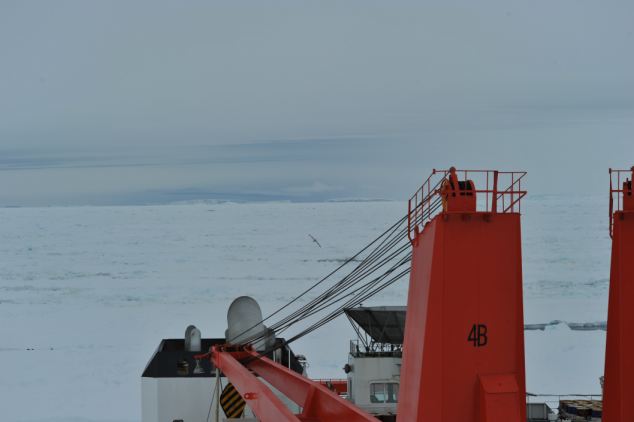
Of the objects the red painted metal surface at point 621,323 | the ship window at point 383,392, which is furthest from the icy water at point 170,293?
the red painted metal surface at point 621,323

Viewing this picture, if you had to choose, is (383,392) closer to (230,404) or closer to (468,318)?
(230,404)

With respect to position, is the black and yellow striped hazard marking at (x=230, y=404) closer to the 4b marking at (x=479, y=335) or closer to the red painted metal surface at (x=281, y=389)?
the red painted metal surface at (x=281, y=389)

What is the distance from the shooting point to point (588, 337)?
94.8ft

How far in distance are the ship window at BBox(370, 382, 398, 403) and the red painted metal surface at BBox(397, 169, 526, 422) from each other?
28.0 ft

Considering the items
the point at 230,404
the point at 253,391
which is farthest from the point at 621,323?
the point at 230,404

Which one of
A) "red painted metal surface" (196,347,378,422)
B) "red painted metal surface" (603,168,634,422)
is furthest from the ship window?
"red painted metal surface" (603,168,634,422)

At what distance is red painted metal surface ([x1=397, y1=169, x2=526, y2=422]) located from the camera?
6.31m

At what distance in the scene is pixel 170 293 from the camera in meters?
39.4

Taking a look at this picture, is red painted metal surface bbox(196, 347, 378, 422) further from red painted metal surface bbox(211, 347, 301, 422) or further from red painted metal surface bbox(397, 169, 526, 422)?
red painted metal surface bbox(397, 169, 526, 422)

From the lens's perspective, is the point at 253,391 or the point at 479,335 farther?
the point at 253,391

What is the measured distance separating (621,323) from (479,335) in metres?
2.26

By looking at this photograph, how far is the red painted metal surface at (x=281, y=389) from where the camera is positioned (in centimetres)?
873

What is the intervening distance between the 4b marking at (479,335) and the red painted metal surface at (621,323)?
220cm

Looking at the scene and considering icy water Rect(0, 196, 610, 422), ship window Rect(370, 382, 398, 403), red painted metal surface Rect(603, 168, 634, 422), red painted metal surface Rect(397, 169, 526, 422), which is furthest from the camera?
icy water Rect(0, 196, 610, 422)
